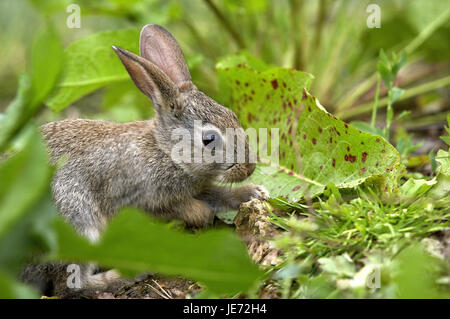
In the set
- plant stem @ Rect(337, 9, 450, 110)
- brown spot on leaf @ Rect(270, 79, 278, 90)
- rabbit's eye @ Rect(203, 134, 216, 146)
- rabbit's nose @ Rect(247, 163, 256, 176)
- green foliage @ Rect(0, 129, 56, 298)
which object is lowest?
green foliage @ Rect(0, 129, 56, 298)

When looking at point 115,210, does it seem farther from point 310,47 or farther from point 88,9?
point 310,47

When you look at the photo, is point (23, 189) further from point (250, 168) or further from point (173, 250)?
point (250, 168)

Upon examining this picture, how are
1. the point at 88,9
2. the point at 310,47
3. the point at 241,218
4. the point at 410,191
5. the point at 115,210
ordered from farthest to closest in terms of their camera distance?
the point at 310,47
the point at 88,9
the point at 115,210
the point at 241,218
the point at 410,191

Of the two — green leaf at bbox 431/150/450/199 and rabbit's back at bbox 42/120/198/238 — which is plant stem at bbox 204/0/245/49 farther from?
green leaf at bbox 431/150/450/199

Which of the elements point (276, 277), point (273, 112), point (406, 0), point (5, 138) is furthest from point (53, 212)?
point (406, 0)

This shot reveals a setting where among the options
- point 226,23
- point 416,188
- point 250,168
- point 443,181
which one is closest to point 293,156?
point 250,168

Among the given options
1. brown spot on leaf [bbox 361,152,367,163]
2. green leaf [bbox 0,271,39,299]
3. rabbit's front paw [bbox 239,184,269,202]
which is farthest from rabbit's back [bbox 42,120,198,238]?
green leaf [bbox 0,271,39,299]

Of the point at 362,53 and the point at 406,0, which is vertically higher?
the point at 406,0

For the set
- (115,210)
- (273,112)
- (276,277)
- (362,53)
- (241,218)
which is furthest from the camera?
(362,53)
